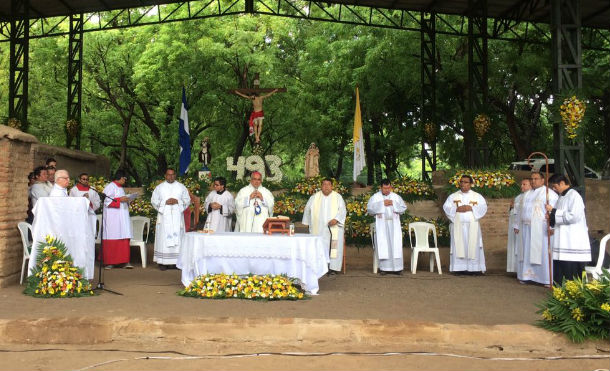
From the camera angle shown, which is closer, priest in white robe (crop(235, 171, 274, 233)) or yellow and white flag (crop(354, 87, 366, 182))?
priest in white robe (crop(235, 171, 274, 233))

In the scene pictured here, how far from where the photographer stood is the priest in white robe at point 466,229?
11.3m

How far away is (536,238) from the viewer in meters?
10.2

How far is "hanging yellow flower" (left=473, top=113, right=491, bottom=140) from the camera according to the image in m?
16.0

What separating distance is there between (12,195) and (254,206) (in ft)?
12.2

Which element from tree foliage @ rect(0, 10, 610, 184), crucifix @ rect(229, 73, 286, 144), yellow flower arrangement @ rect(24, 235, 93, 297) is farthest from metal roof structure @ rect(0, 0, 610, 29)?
yellow flower arrangement @ rect(24, 235, 93, 297)

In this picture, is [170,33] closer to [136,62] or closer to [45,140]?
[136,62]

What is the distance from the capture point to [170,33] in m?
23.6

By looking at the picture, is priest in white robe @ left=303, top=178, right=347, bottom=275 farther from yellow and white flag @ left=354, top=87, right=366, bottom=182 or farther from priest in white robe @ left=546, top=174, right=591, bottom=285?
priest in white robe @ left=546, top=174, right=591, bottom=285

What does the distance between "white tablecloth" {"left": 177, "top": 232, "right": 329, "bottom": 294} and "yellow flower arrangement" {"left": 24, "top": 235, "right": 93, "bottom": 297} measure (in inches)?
61.8

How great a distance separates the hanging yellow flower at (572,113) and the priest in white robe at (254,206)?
559 cm

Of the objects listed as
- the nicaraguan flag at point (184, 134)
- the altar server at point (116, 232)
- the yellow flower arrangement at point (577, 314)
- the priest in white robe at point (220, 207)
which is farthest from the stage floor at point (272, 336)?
the nicaraguan flag at point (184, 134)

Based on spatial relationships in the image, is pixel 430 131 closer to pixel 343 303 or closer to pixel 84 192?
pixel 84 192

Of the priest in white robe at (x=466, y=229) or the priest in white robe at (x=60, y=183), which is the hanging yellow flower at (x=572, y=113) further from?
the priest in white robe at (x=60, y=183)

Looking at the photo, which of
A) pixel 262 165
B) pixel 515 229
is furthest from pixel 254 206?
pixel 262 165
